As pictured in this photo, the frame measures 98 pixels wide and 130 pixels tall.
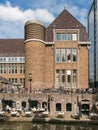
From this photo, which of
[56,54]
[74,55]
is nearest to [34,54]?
[56,54]

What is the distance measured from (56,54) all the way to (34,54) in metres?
5.09

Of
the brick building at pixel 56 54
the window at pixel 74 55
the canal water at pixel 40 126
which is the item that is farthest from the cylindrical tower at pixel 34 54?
the canal water at pixel 40 126

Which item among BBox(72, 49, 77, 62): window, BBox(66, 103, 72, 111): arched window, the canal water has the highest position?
BBox(72, 49, 77, 62): window

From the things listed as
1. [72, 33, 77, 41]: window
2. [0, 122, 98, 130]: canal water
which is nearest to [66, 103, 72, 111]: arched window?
[0, 122, 98, 130]: canal water

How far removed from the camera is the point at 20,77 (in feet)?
269

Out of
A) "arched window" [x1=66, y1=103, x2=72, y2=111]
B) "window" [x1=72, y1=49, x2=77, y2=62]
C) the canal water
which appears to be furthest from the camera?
"window" [x1=72, y1=49, x2=77, y2=62]

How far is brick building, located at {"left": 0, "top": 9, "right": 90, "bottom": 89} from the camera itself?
183ft

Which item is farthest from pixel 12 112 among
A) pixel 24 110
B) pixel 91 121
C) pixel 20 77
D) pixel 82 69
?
pixel 20 77

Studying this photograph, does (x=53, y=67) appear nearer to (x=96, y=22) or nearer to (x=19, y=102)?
(x=19, y=102)

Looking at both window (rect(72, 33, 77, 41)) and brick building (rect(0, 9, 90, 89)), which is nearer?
brick building (rect(0, 9, 90, 89))

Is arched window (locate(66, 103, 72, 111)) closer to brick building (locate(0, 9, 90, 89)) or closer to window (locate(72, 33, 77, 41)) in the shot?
brick building (locate(0, 9, 90, 89))

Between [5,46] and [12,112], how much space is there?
127 feet

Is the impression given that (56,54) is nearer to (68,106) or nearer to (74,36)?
(74,36)

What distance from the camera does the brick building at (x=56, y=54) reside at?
5572cm
